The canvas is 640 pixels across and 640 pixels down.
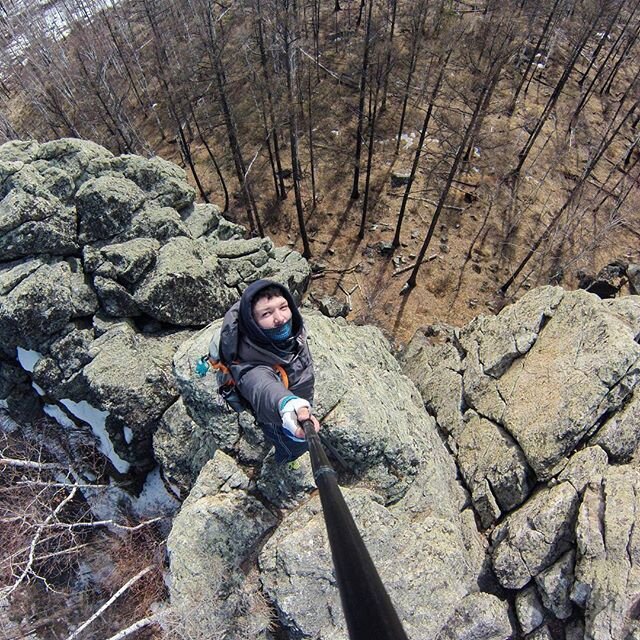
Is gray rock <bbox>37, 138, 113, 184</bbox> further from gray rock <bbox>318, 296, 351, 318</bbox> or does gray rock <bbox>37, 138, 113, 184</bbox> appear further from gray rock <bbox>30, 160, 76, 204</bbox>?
gray rock <bbox>318, 296, 351, 318</bbox>

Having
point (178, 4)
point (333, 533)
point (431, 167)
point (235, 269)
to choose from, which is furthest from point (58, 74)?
point (333, 533)

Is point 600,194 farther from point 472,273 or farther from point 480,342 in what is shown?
point 480,342

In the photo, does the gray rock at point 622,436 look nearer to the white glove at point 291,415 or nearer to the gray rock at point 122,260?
the white glove at point 291,415

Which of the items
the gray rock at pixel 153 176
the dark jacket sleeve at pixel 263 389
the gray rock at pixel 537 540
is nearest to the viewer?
the dark jacket sleeve at pixel 263 389

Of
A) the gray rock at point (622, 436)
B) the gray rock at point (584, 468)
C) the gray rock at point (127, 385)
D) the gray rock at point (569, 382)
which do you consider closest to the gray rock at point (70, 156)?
the gray rock at point (127, 385)

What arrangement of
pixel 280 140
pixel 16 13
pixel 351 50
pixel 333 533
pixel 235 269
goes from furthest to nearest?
pixel 16 13 < pixel 351 50 < pixel 280 140 < pixel 235 269 < pixel 333 533

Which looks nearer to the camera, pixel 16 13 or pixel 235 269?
pixel 235 269

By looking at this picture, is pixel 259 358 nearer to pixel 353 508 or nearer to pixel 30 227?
pixel 353 508
